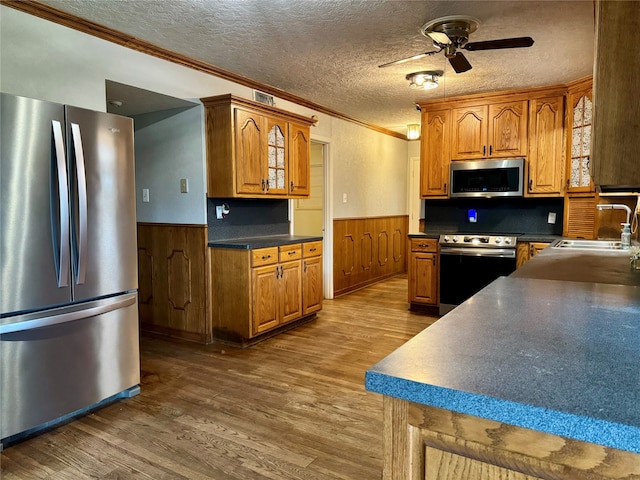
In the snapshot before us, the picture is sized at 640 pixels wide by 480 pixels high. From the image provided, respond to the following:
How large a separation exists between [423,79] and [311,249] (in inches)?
75.8

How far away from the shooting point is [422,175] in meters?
4.88

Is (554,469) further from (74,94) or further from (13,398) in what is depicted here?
(74,94)

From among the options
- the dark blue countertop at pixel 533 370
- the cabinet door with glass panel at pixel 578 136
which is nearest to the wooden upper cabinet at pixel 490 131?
the cabinet door with glass panel at pixel 578 136

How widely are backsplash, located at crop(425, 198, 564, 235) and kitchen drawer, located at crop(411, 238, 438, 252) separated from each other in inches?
19.4

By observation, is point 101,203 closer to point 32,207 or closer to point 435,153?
point 32,207

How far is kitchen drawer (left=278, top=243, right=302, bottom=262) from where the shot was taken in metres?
3.91

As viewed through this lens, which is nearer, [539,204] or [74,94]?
[74,94]

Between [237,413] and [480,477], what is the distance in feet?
6.46

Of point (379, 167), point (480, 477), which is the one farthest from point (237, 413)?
point (379, 167)

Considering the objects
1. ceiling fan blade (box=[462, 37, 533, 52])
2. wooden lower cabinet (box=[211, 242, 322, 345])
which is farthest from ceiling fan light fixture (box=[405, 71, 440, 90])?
wooden lower cabinet (box=[211, 242, 322, 345])

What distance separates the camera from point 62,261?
2.21m

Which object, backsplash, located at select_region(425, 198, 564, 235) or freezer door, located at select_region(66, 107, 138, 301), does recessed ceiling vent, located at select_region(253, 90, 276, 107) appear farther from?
backsplash, located at select_region(425, 198, 564, 235)

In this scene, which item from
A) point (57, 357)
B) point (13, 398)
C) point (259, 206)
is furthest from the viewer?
point (259, 206)

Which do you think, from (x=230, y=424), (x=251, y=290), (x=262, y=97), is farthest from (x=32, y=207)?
(x=262, y=97)
